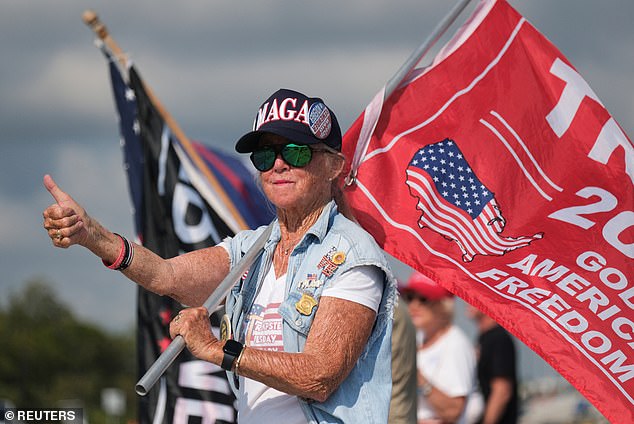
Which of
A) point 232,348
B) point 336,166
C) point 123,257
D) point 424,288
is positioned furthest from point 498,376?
point 232,348

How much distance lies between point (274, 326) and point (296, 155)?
65cm

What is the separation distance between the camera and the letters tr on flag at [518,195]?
541cm

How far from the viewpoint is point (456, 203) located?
5.69 metres

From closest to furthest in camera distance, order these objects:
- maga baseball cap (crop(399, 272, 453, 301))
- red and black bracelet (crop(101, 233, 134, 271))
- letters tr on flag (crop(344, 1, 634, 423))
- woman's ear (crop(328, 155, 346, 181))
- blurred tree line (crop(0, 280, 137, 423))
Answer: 1. woman's ear (crop(328, 155, 346, 181))
2. red and black bracelet (crop(101, 233, 134, 271))
3. letters tr on flag (crop(344, 1, 634, 423))
4. maga baseball cap (crop(399, 272, 453, 301))
5. blurred tree line (crop(0, 280, 137, 423))

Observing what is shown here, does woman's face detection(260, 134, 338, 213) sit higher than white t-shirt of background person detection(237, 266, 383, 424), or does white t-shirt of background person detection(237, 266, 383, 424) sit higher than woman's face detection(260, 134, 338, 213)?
woman's face detection(260, 134, 338, 213)

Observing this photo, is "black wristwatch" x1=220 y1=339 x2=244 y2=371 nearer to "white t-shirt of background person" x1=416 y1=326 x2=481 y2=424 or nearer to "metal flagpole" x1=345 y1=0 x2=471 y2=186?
"metal flagpole" x1=345 y1=0 x2=471 y2=186

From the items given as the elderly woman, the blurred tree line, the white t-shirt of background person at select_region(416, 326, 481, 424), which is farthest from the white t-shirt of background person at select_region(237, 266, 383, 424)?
the blurred tree line

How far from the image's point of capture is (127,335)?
14112cm

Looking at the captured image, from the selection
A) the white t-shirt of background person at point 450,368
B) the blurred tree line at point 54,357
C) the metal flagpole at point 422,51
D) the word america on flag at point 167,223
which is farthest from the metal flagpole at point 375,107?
the blurred tree line at point 54,357

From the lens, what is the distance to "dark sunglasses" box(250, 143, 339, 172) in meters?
4.70

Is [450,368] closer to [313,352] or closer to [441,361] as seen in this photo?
[441,361]

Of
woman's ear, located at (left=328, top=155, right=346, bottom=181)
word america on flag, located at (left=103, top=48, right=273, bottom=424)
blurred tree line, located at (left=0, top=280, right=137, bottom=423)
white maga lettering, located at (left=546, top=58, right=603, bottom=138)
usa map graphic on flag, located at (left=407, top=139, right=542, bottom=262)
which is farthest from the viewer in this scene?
blurred tree line, located at (left=0, top=280, right=137, bottom=423)

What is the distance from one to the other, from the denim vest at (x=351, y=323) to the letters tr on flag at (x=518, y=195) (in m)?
0.90

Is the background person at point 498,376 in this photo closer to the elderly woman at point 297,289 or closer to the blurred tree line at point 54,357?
the elderly woman at point 297,289
